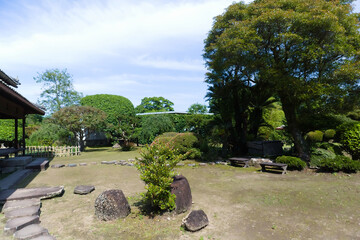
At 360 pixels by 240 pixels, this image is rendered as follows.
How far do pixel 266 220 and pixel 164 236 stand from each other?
240cm

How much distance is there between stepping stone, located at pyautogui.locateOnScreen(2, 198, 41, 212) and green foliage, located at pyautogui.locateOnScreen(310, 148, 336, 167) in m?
11.6

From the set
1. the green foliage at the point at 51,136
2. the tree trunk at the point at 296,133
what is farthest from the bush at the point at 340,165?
the green foliage at the point at 51,136

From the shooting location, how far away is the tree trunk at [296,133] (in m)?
11.4

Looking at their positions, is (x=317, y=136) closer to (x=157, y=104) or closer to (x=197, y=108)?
(x=197, y=108)

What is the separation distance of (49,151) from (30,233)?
47.9 ft

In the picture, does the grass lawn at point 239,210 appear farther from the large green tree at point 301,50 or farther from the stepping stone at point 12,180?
the large green tree at point 301,50

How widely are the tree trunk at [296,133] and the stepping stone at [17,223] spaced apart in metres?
11.8

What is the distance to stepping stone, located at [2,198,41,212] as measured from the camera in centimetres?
533

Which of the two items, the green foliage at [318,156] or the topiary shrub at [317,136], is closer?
the green foliage at [318,156]

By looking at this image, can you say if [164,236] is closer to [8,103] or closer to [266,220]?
[266,220]

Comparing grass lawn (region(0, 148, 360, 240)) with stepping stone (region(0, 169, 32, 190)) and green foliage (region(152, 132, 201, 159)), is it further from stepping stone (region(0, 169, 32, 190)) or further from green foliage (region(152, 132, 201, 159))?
green foliage (region(152, 132, 201, 159))

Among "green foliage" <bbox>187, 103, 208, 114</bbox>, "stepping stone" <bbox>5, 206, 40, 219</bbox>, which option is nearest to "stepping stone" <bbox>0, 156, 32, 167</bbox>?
"stepping stone" <bbox>5, 206, 40, 219</bbox>

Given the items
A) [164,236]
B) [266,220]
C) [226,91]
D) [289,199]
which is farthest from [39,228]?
[226,91]

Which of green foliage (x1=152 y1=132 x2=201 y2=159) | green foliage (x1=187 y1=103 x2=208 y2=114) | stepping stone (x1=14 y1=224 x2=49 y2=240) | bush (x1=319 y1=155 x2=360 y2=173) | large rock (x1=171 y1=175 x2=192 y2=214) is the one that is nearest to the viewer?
stepping stone (x1=14 y1=224 x2=49 y2=240)
